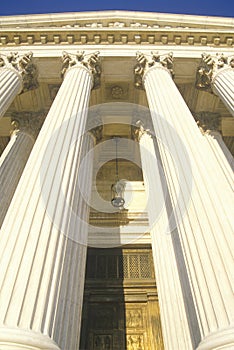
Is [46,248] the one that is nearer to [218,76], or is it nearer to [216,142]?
[218,76]

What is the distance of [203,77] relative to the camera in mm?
11547

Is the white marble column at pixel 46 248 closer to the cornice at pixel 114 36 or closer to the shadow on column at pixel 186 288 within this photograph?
the shadow on column at pixel 186 288

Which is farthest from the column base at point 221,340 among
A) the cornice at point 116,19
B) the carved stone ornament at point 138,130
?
the cornice at point 116,19

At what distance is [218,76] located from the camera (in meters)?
10.3

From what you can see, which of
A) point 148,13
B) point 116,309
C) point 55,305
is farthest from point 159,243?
point 148,13

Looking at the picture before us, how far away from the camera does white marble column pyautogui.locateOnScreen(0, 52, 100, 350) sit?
11.8 feet

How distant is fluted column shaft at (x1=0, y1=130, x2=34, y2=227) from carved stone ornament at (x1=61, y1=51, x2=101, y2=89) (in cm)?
311

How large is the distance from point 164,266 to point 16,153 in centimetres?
688

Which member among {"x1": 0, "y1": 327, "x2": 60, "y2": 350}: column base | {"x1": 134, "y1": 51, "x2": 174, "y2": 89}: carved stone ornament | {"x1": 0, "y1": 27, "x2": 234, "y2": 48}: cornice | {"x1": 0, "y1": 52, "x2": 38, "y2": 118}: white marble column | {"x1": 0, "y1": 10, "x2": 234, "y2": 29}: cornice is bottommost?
{"x1": 0, "y1": 327, "x2": 60, "y2": 350}: column base

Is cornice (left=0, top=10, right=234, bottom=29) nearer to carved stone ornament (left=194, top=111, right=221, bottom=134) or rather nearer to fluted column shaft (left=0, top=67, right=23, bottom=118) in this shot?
carved stone ornament (left=194, top=111, right=221, bottom=134)

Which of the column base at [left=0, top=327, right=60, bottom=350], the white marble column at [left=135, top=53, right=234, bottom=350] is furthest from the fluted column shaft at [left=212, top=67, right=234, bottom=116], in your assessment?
the column base at [left=0, top=327, right=60, bottom=350]

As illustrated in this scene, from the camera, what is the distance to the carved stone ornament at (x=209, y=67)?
1092 centimetres

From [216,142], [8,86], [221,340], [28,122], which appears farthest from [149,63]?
[221,340]

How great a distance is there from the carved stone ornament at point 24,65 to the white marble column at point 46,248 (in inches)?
156
